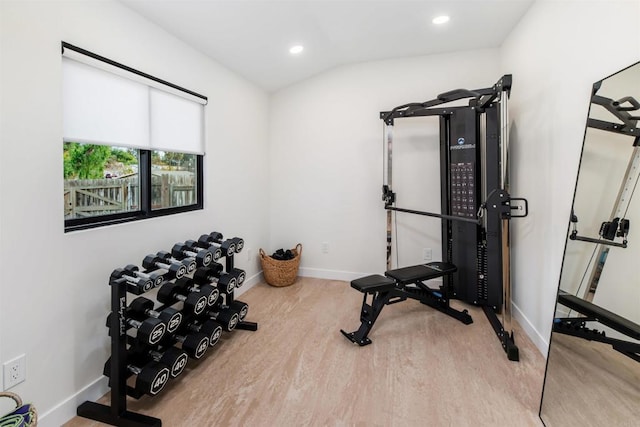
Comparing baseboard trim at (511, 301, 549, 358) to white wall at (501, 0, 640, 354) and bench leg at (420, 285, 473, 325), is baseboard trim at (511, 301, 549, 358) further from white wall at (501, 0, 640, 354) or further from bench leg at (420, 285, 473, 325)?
bench leg at (420, 285, 473, 325)

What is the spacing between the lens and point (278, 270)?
3545mm

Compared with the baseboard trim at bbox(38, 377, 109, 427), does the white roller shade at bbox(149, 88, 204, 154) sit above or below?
above

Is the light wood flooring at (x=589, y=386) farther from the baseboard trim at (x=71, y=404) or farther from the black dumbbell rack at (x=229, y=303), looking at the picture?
the baseboard trim at (x=71, y=404)

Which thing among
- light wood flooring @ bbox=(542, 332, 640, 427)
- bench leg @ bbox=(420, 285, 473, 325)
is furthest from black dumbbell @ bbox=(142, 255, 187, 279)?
light wood flooring @ bbox=(542, 332, 640, 427)

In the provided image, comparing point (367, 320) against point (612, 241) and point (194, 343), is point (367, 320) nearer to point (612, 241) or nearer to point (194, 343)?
point (194, 343)

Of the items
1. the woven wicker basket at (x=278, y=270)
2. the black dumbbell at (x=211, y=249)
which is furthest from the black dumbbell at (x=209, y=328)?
the woven wicker basket at (x=278, y=270)

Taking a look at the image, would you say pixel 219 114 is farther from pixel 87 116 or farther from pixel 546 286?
pixel 546 286

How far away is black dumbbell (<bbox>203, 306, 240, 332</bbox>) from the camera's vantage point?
2250mm

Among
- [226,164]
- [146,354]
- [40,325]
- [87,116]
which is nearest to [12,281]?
[40,325]

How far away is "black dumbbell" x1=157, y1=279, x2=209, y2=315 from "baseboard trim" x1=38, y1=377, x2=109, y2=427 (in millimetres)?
539

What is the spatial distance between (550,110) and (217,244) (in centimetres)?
255

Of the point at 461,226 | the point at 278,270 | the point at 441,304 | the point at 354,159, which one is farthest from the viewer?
the point at 354,159

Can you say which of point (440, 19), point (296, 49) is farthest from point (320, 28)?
point (440, 19)

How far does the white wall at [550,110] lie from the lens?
158cm
